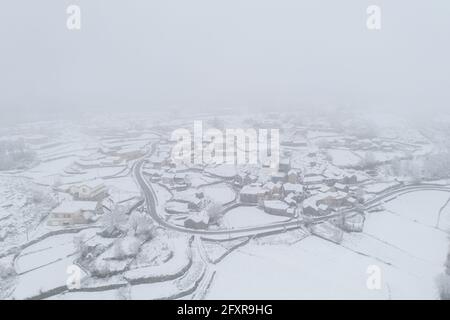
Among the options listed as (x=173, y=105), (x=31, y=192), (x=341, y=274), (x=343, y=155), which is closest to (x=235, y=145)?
(x=343, y=155)

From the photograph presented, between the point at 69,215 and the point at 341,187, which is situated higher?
the point at 341,187

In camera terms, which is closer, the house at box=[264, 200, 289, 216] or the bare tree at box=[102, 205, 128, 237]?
the bare tree at box=[102, 205, 128, 237]

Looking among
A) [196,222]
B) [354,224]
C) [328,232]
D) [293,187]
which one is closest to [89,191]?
[196,222]

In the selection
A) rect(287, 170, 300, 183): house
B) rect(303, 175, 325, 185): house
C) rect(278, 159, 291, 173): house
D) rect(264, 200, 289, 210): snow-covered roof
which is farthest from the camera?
rect(278, 159, 291, 173): house

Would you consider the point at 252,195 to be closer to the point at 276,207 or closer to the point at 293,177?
the point at 276,207

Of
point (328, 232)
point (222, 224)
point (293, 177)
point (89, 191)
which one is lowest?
point (328, 232)

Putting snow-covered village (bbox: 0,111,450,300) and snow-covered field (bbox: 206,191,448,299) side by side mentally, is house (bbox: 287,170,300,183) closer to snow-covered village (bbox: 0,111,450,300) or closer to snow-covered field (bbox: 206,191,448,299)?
snow-covered village (bbox: 0,111,450,300)

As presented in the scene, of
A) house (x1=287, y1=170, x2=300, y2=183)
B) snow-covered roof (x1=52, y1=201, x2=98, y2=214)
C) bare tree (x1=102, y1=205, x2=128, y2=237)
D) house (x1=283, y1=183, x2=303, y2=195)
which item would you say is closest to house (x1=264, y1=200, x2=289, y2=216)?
house (x1=283, y1=183, x2=303, y2=195)

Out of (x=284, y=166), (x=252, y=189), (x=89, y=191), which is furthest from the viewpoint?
(x=284, y=166)
